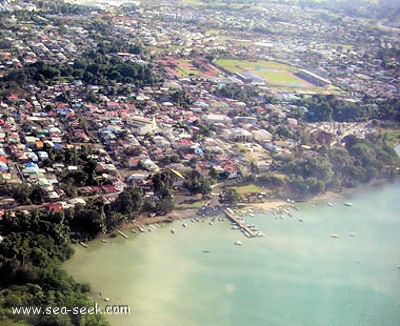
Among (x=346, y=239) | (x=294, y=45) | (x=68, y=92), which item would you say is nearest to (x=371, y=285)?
(x=346, y=239)

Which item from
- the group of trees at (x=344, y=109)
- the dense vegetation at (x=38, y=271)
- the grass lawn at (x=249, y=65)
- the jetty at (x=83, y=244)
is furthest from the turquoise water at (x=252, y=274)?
the grass lawn at (x=249, y=65)

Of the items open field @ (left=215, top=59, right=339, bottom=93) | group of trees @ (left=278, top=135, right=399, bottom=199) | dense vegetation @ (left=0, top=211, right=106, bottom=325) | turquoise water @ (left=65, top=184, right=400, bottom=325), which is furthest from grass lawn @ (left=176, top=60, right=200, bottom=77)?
dense vegetation @ (left=0, top=211, right=106, bottom=325)

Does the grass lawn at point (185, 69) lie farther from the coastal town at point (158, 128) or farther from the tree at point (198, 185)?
the tree at point (198, 185)

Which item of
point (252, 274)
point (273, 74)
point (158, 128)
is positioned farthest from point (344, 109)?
point (252, 274)

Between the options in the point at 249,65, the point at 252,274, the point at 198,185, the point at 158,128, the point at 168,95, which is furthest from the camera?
the point at 249,65

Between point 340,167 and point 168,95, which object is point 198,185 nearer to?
point 340,167
